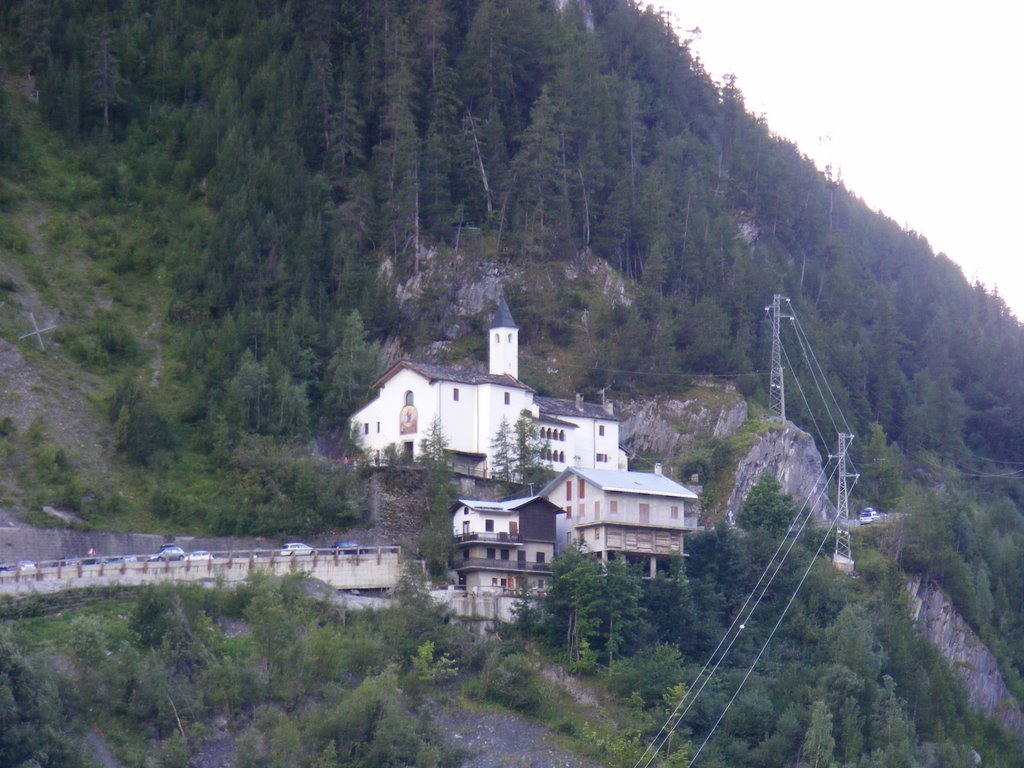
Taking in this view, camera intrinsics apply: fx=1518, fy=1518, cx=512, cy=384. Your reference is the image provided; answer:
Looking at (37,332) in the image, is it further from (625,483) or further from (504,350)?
(625,483)

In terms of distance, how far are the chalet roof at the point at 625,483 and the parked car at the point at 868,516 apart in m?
14.6

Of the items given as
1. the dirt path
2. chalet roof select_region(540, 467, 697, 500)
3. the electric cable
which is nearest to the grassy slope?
the dirt path

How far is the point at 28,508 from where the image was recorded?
192ft

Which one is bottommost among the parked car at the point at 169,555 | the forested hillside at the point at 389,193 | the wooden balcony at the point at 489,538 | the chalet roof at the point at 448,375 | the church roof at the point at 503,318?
the parked car at the point at 169,555

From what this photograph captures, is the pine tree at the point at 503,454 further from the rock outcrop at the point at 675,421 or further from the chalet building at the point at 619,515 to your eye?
the rock outcrop at the point at 675,421

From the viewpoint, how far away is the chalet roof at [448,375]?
67125 millimetres

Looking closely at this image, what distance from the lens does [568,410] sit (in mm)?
71000

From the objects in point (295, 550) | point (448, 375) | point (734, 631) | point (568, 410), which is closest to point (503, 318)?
point (568, 410)

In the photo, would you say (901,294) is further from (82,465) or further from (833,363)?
(82,465)

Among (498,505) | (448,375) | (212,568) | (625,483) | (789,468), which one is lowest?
(212,568)

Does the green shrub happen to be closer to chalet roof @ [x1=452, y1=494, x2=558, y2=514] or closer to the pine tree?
chalet roof @ [x1=452, y1=494, x2=558, y2=514]

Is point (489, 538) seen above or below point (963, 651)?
above

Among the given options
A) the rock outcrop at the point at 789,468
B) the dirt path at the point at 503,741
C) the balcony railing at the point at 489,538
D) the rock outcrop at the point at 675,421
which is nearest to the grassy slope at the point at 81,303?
the balcony railing at the point at 489,538

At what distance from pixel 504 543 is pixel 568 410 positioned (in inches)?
521
